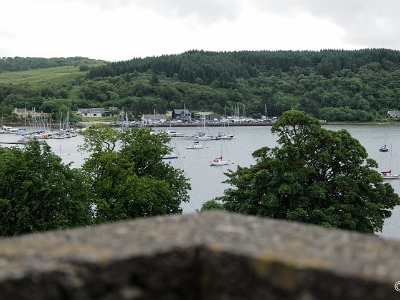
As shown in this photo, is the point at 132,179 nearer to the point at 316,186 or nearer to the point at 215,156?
the point at 316,186

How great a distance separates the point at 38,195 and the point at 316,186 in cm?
1293

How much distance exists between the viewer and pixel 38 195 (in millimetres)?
26656

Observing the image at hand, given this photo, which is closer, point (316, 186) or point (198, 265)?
A: point (198, 265)

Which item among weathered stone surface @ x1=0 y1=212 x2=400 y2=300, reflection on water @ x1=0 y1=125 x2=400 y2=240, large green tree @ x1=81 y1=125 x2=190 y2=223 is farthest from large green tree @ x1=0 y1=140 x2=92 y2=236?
reflection on water @ x1=0 y1=125 x2=400 y2=240

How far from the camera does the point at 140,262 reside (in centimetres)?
495

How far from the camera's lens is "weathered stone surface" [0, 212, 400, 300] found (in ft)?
15.2

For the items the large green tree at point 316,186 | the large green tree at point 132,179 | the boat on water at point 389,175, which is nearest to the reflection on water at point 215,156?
the boat on water at point 389,175

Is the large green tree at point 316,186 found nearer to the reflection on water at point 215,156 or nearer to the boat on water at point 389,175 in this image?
the reflection on water at point 215,156

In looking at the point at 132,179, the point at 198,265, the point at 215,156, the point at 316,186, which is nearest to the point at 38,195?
the point at 132,179

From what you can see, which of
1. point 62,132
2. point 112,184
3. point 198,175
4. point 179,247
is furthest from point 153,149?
point 62,132

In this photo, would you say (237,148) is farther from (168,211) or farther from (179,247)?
(179,247)

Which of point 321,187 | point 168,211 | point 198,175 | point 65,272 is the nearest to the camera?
point 65,272

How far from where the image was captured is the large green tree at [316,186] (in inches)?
1108

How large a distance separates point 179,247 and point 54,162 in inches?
967
